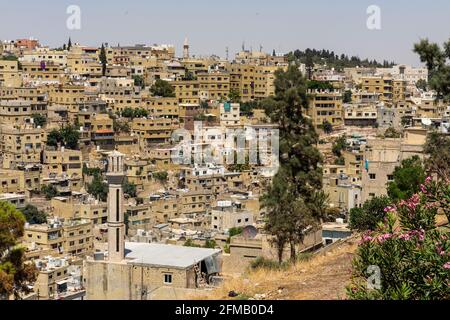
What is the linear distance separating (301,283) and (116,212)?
5476 mm

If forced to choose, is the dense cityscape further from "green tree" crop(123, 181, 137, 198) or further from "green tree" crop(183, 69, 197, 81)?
"green tree" crop(183, 69, 197, 81)

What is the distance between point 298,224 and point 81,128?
1035 inches

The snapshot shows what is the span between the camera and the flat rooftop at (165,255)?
1131cm

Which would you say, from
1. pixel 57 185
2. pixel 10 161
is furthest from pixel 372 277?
pixel 10 161

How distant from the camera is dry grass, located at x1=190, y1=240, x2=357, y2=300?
252 inches

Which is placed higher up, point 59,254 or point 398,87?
point 398,87

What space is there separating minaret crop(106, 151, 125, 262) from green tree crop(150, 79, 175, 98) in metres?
30.3

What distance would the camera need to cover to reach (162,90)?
42.7 meters

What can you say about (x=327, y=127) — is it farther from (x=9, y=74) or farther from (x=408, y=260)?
(x=408, y=260)

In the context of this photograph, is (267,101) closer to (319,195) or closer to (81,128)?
(319,195)

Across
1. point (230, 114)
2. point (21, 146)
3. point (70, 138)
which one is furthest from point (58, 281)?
point (230, 114)

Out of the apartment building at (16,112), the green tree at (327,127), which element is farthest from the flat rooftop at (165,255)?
the green tree at (327,127)
